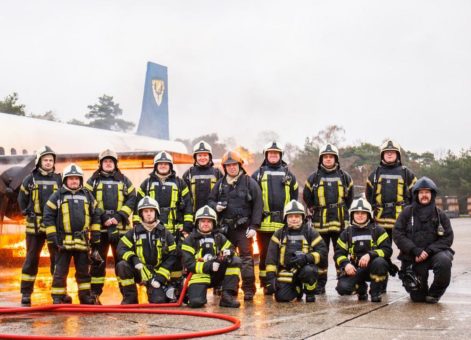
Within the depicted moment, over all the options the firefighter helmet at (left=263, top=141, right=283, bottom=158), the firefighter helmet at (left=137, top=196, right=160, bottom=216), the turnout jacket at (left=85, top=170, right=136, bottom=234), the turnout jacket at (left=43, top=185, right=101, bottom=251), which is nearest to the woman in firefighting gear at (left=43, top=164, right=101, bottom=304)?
the turnout jacket at (left=43, top=185, right=101, bottom=251)

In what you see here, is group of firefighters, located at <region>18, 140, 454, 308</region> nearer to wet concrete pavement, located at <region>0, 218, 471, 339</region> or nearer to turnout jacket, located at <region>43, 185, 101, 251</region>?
turnout jacket, located at <region>43, 185, 101, 251</region>

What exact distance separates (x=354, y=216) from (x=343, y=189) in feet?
2.80

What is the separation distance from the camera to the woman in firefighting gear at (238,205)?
9117 mm

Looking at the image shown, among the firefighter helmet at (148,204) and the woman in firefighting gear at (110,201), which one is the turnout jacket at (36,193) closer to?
the woman in firefighting gear at (110,201)

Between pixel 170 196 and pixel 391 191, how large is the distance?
286 centimetres

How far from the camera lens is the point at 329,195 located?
9.44 meters

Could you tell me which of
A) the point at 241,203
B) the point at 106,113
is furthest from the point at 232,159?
the point at 106,113

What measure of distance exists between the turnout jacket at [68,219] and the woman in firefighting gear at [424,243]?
368cm

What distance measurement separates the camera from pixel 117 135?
1018 inches

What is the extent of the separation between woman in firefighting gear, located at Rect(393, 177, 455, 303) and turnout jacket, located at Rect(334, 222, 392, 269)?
0.76 feet

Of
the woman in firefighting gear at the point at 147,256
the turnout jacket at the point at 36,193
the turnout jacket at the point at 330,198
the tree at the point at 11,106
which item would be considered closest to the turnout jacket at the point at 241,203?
the turnout jacket at the point at 330,198

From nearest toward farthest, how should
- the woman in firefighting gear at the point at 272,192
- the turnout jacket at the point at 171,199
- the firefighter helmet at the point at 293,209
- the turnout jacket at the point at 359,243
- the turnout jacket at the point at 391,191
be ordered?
1. the turnout jacket at the point at 359,243
2. the firefighter helmet at the point at 293,209
3. the turnout jacket at the point at 171,199
4. the turnout jacket at the point at 391,191
5. the woman in firefighting gear at the point at 272,192

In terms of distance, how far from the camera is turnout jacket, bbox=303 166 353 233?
30.8 ft

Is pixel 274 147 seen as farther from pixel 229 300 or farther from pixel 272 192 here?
pixel 229 300
